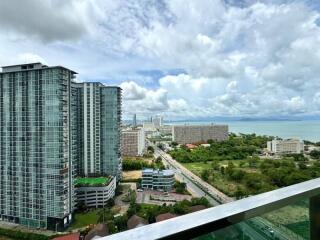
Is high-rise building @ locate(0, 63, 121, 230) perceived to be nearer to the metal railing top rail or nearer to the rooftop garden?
the rooftop garden

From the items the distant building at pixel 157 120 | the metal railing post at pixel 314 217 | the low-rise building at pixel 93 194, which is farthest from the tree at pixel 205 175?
the distant building at pixel 157 120

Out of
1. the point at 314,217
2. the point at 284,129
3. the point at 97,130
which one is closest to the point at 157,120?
the point at 284,129

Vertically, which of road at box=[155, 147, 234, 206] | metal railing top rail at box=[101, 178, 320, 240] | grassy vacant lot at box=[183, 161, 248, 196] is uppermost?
metal railing top rail at box=[101, 178, 320, 240]

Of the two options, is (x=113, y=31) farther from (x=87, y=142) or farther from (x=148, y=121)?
(x=148, y=121)

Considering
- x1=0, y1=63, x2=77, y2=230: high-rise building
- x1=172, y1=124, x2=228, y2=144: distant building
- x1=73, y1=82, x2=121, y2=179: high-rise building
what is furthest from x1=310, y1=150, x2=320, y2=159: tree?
x1=0, y1=63, x2=77, y2=230: high-rise building

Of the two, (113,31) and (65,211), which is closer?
(65,211)

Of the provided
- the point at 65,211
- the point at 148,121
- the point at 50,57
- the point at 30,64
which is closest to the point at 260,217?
the point at 65,211

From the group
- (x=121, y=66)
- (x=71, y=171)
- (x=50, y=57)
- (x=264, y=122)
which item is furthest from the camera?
(x=264, y=122)
